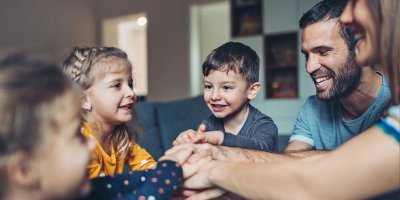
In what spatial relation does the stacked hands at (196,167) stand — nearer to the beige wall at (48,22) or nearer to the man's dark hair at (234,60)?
the man's dark hair at (234,60)

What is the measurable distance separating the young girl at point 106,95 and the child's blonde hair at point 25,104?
22.9 inches

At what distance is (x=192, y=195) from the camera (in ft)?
2.96

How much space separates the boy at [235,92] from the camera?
1366 mm

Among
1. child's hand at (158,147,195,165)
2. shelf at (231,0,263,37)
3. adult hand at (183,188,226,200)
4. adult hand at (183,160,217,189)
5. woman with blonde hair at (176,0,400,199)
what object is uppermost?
shelf at (231,0,263,37)

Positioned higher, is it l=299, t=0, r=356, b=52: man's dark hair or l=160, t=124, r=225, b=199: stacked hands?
l=299, t=0, r=356, b=52: man's dark hair

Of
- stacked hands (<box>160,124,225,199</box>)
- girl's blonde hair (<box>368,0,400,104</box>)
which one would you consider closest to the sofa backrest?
stacked hands (<box>160,124,225,199</box>)

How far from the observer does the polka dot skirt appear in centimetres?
81

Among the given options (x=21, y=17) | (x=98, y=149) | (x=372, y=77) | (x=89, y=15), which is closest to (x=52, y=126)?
(x=98, y=149)

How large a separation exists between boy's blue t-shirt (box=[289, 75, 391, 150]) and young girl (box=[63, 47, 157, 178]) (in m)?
0.59

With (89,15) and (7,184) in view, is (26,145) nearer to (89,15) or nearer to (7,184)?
(7,184)

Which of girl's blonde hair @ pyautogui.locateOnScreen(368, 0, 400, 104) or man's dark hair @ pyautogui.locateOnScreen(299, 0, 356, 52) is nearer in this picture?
girl's blonde hair @ pyautogui.locateOnScreen(368, 0, 400, 104)

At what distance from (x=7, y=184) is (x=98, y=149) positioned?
1.80ft

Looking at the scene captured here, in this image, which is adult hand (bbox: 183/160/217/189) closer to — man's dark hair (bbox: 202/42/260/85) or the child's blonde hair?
the child's blonde hair

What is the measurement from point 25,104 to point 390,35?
582mm
